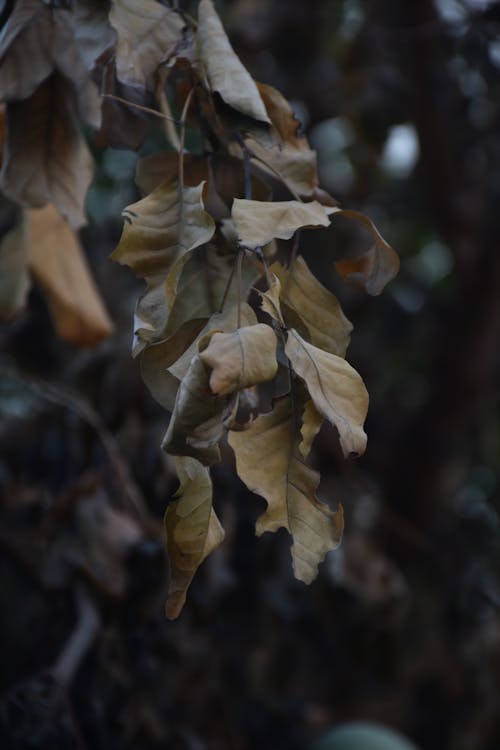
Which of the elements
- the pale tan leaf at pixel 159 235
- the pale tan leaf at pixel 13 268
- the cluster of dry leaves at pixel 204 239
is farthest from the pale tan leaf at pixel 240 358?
the pale tan leaf at pixel 13 268

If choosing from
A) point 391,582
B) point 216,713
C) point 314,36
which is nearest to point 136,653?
point 216,713

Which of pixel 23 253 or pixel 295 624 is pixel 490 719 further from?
pixel 23 253

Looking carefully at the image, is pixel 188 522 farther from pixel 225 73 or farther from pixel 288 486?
pixel 225 73

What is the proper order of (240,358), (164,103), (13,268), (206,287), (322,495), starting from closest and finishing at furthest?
1. (240,358)
2. (206,287)
3. (164,103)
4. (13,268)
5. (322,495)

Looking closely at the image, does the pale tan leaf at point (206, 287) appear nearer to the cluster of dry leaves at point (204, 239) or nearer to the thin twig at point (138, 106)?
the cluster of dry leaves at point (204, 239)

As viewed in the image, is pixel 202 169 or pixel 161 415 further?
pixel 161 415

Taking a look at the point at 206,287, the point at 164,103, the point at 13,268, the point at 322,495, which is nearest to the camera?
the point at 206,287

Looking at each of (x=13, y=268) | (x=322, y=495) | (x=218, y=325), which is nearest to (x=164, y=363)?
(x=218, y=325)
